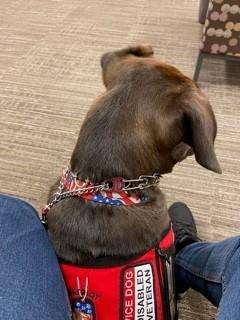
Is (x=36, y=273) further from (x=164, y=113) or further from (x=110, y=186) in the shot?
(x=164, y=113)

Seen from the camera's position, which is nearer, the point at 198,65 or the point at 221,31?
the point at 221,31

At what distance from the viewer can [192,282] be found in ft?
4.09

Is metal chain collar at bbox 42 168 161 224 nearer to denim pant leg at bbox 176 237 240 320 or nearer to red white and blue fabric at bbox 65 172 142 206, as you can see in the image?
red white and blue fabric at bbox 65 172 142 206

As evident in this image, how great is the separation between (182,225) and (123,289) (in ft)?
2.26

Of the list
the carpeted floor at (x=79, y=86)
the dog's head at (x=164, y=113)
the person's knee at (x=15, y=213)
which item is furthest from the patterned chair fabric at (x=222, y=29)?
the person's knee at (x=15, y=213)

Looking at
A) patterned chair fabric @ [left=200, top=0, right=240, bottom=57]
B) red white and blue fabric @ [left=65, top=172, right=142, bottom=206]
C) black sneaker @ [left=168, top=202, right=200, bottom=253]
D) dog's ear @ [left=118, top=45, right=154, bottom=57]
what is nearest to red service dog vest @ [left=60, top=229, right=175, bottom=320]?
red white and blue fabric @ [left=65, top=172, right=142, bottom=206]

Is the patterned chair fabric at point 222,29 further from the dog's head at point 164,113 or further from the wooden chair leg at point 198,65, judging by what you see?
the dog's head at point 164,113

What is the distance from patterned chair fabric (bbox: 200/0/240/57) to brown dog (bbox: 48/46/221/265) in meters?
1.38

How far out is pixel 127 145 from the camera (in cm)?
91

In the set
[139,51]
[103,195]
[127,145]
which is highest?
[139,51]

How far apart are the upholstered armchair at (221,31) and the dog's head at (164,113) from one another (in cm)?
137

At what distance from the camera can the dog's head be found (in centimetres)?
87

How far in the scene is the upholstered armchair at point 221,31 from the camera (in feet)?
6.98

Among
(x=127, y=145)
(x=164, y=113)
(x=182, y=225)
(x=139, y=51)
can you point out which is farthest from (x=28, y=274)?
(x=182, y=225)
